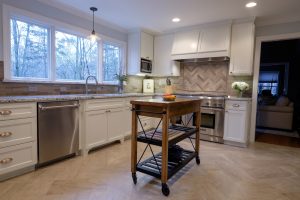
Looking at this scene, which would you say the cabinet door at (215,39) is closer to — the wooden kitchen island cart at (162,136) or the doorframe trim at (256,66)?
the doorframe trim at (256,66)

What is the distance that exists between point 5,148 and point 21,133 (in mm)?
217

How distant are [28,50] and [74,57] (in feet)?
2.74

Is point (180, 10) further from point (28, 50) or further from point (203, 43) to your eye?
point (28, 50)

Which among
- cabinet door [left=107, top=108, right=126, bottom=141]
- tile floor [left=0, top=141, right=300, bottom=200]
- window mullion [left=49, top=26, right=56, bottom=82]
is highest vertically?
window mullion [left=49, top=26, right=56, bottom=82]

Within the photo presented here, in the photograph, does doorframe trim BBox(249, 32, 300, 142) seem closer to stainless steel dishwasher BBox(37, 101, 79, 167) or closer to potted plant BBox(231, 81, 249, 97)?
potted plant BBox(231, 81, 249, 97)

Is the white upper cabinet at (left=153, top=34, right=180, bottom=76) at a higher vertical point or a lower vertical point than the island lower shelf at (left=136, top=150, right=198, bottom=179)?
higher

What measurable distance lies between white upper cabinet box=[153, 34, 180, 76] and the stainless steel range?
1219mm

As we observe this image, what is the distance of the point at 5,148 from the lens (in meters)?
2.17

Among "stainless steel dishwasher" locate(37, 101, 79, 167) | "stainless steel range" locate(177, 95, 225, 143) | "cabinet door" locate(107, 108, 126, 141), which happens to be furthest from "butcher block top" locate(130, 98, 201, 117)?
"stainless steel range" locate(177, 95, 225, 143)

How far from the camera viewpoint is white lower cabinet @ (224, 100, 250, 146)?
3.64 metres

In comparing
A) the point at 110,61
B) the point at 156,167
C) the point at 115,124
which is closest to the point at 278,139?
the point at 156,167

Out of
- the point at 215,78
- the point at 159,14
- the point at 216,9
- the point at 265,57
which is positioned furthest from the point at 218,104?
the point at 265,57

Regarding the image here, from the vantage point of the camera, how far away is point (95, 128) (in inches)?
125

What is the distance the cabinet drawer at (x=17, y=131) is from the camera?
2.15 metres
